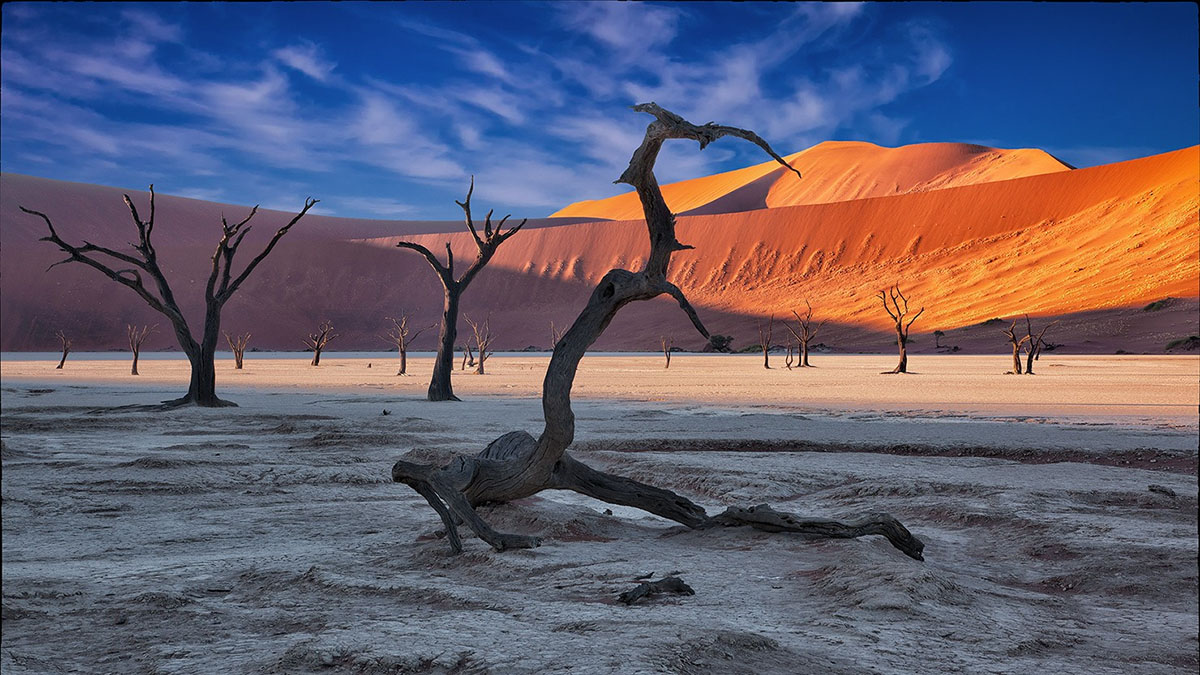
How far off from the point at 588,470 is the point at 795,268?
319 feet

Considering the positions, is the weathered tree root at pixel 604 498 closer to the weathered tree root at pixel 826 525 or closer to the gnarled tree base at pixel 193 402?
the weathered tree root at pixel 826 525

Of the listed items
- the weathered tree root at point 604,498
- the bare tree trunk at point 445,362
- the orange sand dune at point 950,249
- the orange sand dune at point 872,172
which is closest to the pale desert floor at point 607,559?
the weathered tree root at point 604,498

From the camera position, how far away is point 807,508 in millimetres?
9297

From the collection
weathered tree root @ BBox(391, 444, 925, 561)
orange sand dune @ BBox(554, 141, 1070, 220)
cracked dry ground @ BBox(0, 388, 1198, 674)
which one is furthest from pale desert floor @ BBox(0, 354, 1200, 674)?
orange sand dune @ BBox(554, 141, 1070, 220)

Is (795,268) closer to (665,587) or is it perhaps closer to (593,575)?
(593,575)

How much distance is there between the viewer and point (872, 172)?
14762 cm

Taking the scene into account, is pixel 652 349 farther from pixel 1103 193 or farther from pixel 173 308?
pixel 173 308

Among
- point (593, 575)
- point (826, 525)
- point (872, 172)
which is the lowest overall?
point (593, 575)

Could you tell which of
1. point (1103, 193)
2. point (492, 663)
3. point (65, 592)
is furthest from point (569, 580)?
point (1103, 193)

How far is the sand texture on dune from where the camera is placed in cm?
6988

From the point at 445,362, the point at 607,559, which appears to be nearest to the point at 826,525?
the point at 607,559

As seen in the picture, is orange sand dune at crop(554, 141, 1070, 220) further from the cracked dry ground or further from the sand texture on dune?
the cracked dry ground

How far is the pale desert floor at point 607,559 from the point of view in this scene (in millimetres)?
4566

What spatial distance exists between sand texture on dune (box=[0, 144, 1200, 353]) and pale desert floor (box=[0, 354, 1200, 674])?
48.8 meters
